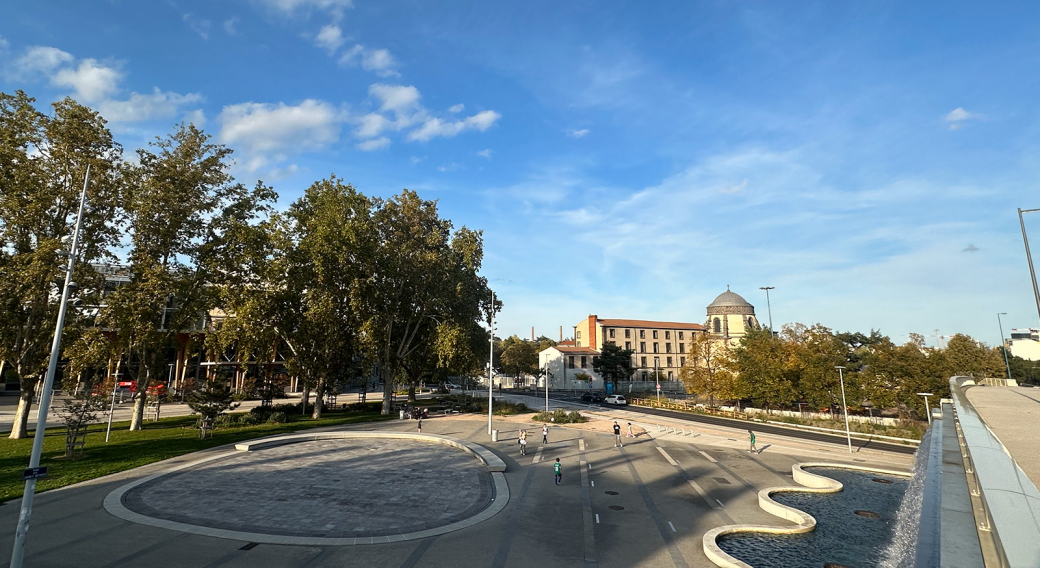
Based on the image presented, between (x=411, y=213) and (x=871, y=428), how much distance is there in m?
48.6

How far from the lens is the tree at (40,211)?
27.3 metres

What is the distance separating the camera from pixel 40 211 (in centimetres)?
2792

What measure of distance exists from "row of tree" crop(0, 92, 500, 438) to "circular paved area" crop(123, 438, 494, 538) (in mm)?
10262

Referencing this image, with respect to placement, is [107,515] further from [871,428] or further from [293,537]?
[871,428]

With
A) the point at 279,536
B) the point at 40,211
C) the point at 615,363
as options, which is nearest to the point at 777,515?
the point at 279,536

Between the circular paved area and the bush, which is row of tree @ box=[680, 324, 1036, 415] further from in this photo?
the circular paved area

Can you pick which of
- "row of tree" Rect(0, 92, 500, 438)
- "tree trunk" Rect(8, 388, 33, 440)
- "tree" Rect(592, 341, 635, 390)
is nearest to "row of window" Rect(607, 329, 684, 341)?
"tree" Rect(592, 341, 635, 390)

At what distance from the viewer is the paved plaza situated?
13.6 meters

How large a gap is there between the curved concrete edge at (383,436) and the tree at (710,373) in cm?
3603

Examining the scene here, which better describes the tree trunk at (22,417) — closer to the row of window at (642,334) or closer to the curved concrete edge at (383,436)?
the curved concrete edge at (383,436)

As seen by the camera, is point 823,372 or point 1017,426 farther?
point 823,372

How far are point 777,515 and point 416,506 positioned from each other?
14.3 metres

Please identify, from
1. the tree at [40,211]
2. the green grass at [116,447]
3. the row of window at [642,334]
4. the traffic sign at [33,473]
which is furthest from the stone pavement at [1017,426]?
the row of window at [642,334]

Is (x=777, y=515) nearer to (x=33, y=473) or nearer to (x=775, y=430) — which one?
(x=33, y=473)
